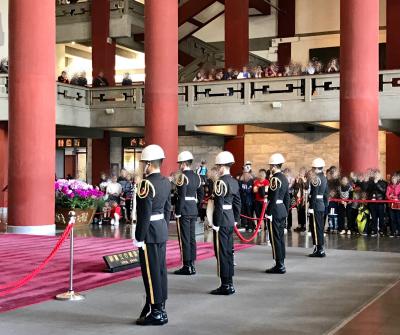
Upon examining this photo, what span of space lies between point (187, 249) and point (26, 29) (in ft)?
28.2

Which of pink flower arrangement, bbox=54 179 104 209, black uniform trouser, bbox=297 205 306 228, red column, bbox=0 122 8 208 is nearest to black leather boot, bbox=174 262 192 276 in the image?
black uniform trouser, bbox=297 205 306 228

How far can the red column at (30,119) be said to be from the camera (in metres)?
Answer: 16.3

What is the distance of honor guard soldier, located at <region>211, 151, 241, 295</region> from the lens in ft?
28.8

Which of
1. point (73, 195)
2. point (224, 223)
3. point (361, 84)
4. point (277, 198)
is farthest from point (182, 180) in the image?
point (361, 84)

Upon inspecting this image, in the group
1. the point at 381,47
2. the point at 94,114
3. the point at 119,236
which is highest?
the point at 381,47

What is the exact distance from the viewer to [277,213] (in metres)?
10.8

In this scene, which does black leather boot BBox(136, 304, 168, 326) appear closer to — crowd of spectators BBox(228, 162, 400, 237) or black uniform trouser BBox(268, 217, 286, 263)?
black uniform trouser BBox(268, 217, 286, 263)

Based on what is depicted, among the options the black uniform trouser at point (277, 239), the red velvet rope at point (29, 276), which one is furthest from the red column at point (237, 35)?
the red velvet rope at point (29, 276)

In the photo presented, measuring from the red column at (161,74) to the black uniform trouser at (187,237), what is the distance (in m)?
10.4

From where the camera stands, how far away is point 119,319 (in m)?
7.35

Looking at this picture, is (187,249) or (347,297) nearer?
(347,297)

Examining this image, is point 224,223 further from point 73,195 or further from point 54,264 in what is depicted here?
point 73,195

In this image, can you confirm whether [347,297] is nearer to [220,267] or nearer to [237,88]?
[220,267]

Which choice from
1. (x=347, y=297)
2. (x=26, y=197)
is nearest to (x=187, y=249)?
(x=347, y=297)
